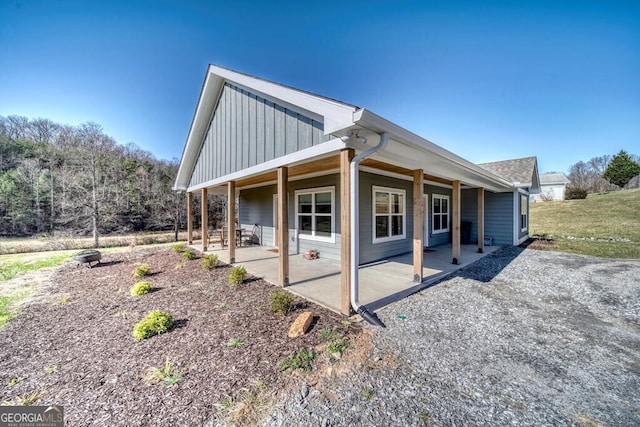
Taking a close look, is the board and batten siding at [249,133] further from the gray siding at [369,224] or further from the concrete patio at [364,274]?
the concrete patio at [364,274]

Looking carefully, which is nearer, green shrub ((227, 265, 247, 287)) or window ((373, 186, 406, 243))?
green shrub ((227, 265, 247, 287))

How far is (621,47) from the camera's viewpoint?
7172 mm

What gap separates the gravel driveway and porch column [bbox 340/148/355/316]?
644 millimetres

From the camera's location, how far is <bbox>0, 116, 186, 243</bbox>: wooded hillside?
13.4 meters

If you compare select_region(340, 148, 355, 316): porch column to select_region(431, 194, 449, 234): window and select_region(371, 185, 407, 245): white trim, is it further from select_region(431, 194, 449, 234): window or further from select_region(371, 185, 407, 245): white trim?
select_region(431, 194, 449, 234): window

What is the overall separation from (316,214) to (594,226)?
805 inches

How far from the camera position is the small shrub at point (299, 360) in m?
2.47

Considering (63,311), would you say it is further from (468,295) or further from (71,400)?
(468,295)

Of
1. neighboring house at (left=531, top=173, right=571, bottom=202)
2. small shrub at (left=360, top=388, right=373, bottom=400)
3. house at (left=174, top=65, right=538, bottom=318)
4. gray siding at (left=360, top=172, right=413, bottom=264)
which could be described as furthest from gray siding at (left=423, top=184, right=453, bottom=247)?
neighboring house at (left=531, top=173, right=571, bottom=202)

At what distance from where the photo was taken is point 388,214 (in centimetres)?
739

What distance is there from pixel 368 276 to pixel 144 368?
4221mm

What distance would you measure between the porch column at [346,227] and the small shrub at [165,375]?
2.18 m

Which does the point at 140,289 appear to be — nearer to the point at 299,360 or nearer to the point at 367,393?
the point at 299,360

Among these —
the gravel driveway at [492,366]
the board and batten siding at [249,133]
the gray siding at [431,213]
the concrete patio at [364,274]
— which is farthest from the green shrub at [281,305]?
the gray siding at [431,213]
